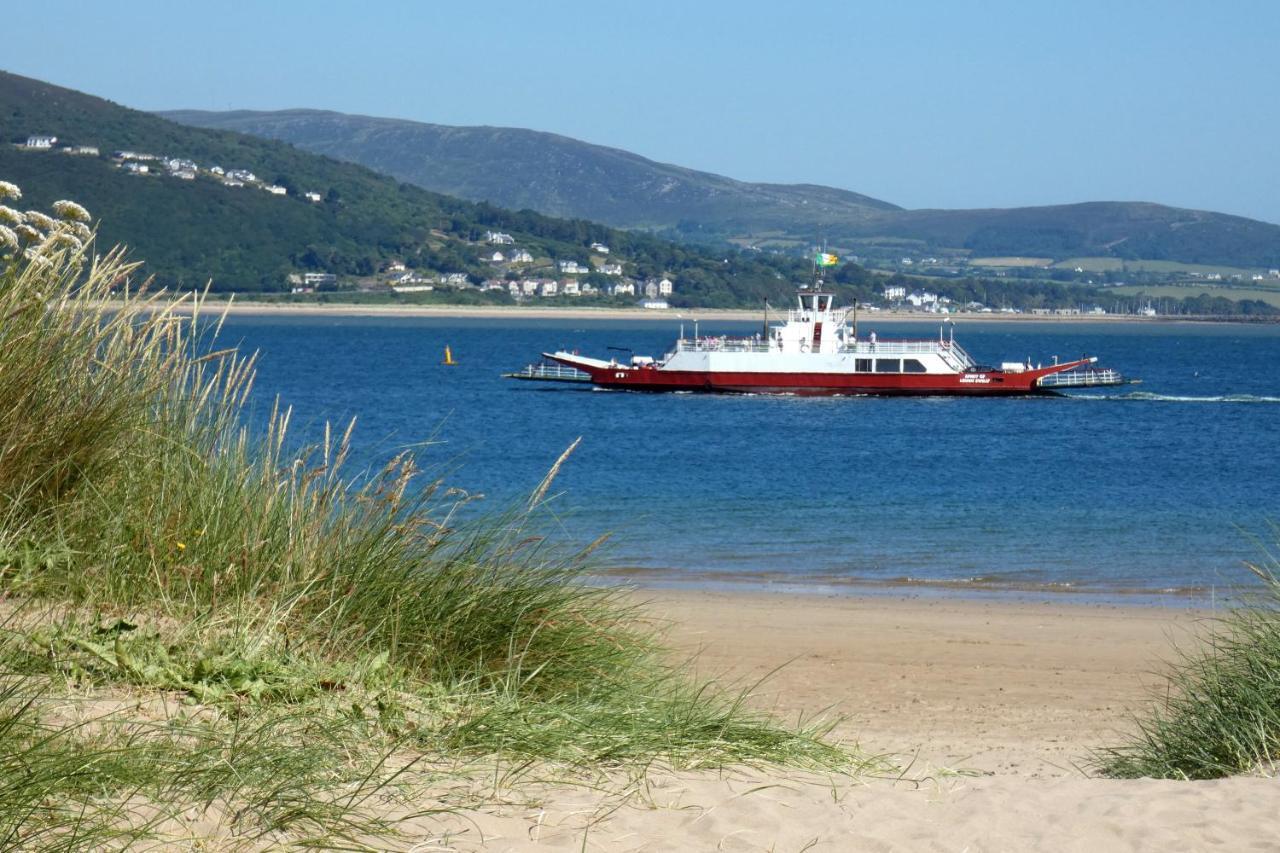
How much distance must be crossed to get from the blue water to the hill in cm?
7075

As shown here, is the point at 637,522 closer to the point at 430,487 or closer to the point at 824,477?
the point at 824,477

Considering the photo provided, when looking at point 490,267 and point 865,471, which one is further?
point 490,267

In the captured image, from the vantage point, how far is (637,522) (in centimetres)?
1983

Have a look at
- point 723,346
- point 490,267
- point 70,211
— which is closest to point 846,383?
point 723,346

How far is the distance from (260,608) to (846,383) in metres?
46.1

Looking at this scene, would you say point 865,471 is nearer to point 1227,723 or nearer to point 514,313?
point 1227,723

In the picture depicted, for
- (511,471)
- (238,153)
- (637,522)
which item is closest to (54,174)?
(238,153)

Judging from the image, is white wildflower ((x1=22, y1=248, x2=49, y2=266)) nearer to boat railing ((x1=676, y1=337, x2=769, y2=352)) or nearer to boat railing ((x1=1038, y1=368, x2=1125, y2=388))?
boat railing ((x1=676, y1=337, x2=769, y2=352))

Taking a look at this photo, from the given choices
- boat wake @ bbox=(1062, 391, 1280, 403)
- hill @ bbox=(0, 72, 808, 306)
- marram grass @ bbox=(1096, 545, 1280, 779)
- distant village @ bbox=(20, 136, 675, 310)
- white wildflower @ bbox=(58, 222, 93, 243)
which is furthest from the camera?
distant village @ bbox=(20, 136, 675, 310)

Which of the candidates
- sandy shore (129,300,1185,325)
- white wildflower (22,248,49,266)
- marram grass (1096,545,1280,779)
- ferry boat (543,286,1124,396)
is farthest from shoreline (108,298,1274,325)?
marram grass (1096,545,1280,779)

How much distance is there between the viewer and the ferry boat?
50312 millimetres

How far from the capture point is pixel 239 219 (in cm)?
15325

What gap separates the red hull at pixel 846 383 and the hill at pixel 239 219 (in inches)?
2809

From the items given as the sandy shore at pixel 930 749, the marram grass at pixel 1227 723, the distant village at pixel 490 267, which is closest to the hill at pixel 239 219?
the distant village at pixel 490 267
